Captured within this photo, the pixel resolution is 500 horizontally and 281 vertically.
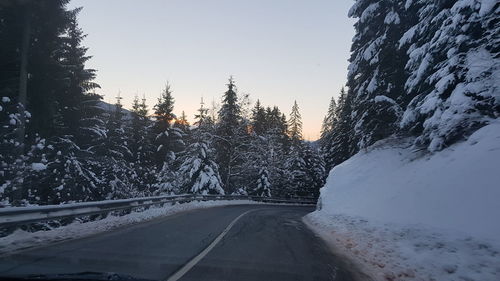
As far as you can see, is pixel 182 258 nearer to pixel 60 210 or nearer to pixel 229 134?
pixel 60 210

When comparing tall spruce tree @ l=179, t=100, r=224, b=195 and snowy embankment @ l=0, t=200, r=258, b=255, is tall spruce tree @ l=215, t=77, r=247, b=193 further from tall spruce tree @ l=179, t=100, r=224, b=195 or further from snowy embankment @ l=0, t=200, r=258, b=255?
snowy embankment @ l=0, t=200, r=258, b=255

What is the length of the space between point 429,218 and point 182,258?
6676 millimetres

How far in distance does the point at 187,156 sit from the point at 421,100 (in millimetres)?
29308

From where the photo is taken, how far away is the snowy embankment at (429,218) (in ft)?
25.2

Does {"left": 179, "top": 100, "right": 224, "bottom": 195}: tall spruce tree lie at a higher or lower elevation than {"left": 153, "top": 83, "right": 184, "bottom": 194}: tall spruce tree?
lower

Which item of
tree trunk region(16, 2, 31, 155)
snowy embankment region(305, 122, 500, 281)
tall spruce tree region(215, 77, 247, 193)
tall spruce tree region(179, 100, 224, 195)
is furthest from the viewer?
tall spruce tree region(215, 77, 247, 193)

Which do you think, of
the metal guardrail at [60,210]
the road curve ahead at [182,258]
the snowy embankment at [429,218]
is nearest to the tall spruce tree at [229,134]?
the metal guardrail at [60,210]

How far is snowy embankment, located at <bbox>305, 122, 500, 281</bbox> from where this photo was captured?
25.2 feet

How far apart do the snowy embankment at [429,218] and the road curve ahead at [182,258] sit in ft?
3.93

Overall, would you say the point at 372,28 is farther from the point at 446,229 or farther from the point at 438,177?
the point at 446,229

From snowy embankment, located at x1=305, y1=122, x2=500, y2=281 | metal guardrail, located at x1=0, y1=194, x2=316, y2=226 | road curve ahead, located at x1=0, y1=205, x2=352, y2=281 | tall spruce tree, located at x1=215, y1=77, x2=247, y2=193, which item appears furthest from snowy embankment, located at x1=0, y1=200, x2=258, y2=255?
tall spruce tree, located at x1=215, y1=77, x2=247, y2=193

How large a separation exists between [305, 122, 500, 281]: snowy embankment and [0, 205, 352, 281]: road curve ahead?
1198 millimetres

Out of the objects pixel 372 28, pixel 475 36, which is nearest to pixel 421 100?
pixel 475 36

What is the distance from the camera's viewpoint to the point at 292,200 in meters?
53.2
